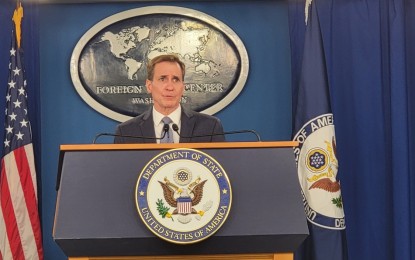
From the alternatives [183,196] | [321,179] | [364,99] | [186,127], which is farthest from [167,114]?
[364,99]

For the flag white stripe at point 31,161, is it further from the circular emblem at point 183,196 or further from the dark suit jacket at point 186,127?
the circular emblem at point 183,196

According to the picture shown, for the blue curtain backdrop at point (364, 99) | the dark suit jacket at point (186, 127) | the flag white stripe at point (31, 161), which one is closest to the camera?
the dark suit jacket at point (186, 127)

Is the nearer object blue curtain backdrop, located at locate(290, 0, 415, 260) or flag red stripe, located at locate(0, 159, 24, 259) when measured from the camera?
flag red stripe, located at locate(0, 159, 24, 259)

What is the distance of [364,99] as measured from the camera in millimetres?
4539

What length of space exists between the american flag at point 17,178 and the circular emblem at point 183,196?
2330 millimetres

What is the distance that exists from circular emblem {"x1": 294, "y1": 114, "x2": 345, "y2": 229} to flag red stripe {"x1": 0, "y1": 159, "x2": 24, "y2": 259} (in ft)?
6.06

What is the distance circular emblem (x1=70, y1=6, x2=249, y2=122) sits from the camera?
460 centimetres

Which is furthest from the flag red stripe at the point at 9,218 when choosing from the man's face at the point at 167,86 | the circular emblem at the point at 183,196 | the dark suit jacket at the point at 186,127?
the circular emblem at the point at 183,196

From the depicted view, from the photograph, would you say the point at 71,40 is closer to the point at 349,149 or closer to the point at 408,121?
the point at 349,149

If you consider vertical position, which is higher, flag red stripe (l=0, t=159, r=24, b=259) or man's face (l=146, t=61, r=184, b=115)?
man's face (l=146, t=61, r=184, b=115)

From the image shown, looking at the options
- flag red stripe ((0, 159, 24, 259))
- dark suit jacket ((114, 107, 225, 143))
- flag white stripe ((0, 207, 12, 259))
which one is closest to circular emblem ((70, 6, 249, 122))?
flag red stripe ((0, 159, 24, 259))

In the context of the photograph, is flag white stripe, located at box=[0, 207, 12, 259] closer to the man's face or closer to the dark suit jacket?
the dark suit jacket

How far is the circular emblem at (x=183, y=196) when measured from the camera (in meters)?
2.01

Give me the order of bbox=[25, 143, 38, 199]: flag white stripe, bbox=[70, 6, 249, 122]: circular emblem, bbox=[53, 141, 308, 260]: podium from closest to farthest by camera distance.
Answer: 1. bbox=[53, 141, 308, 260]: podium
2. bbox=[25, 143, 38, 199]: flag white stripe
3. bbox=[70, 6, 249, 122]: circular emblem
